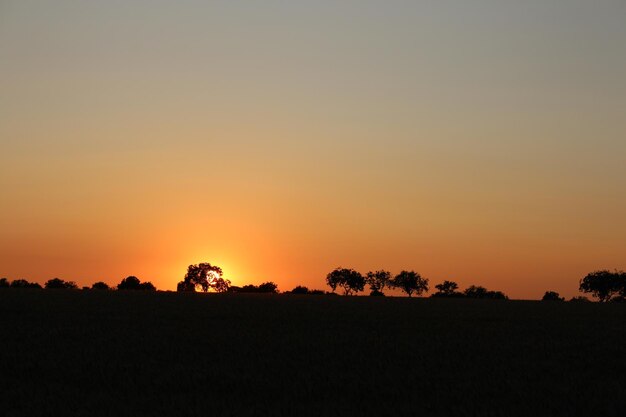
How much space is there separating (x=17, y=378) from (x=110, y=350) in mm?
A: 5885

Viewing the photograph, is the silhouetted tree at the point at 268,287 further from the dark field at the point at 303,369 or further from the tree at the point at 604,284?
the dark field at the point at 303,369

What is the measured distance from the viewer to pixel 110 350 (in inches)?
1124

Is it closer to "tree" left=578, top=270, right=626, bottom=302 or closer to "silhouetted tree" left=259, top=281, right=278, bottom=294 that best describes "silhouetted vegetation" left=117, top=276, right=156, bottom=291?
"silhouetted tree" left=259, top=281, right=278, bottom=294

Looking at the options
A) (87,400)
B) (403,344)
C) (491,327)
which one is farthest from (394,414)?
(491,327)

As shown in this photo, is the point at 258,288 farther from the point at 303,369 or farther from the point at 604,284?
the point at 303,369

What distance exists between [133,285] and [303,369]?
439ft

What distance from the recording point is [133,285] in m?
153

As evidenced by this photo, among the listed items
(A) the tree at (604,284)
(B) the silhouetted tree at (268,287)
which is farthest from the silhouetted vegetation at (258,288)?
(A) the tree at (604,284)

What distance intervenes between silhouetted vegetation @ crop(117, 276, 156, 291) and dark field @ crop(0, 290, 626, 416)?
103221 mm

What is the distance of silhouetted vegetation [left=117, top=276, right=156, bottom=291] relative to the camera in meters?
143

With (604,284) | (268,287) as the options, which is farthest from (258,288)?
(604,284)

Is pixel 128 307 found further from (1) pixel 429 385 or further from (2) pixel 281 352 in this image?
(1) pixel 429 385

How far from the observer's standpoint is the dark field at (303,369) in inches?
744

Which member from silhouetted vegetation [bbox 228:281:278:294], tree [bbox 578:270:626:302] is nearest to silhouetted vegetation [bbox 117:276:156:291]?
silhouetted vegetation [bbox 228:281:278:294]
